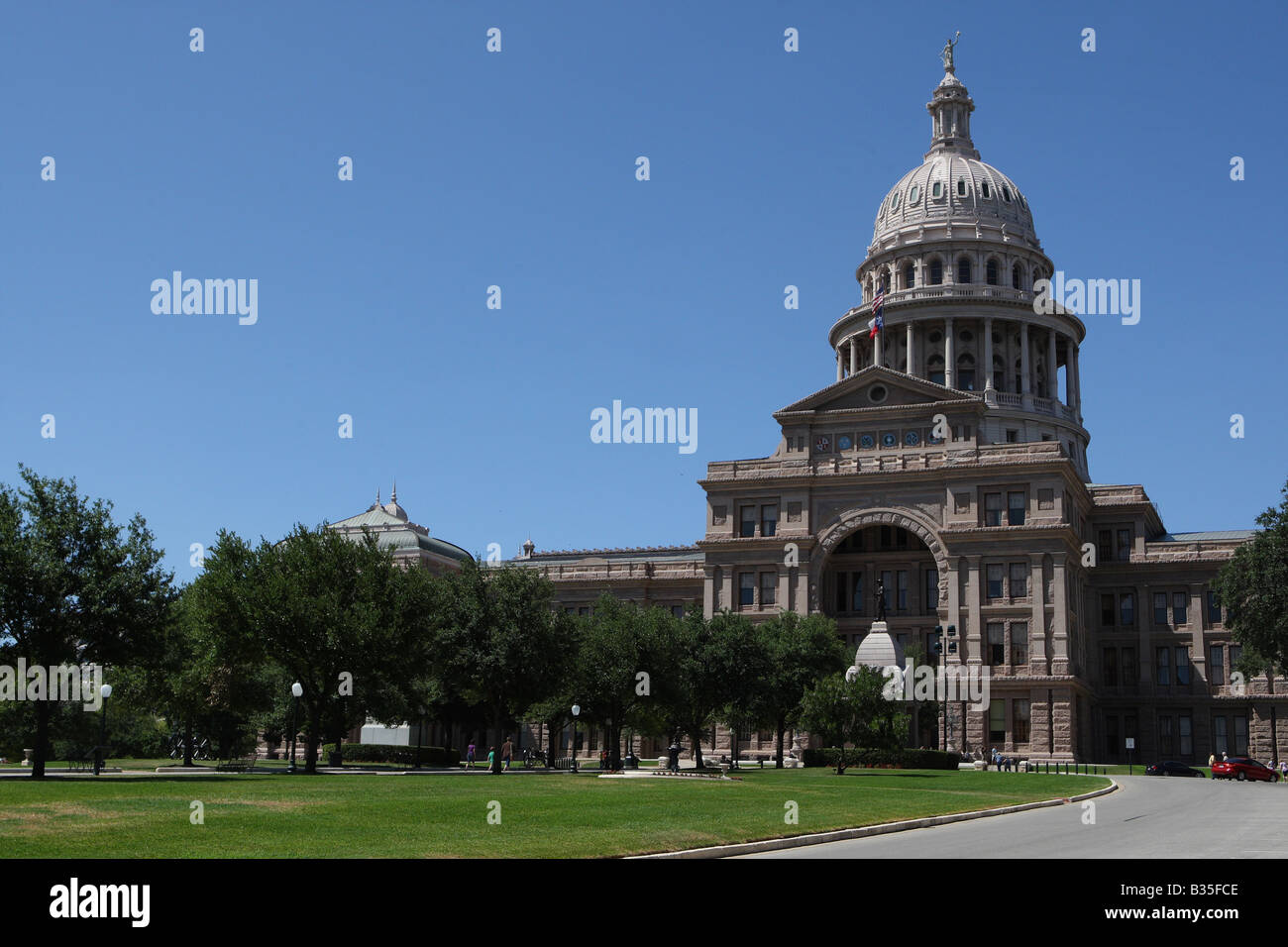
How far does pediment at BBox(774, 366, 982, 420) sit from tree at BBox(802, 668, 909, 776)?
36.3m

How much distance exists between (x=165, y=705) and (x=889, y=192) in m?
90.0

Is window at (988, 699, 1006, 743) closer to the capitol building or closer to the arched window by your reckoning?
the capitol building

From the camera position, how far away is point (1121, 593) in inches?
3996

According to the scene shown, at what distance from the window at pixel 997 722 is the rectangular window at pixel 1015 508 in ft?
40.7

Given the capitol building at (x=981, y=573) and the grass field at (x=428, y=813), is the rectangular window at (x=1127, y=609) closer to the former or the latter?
the capitol building at (x=981, y=573)

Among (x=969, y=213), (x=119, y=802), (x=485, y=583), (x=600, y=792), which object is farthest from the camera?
Answer: (x=969, y=213)

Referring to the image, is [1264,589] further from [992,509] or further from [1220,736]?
[1220,736]

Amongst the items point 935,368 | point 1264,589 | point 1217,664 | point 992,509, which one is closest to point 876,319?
point 935,368

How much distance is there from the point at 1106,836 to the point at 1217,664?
261 ft

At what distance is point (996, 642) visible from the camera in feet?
294

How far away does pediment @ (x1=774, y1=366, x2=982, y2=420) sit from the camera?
96375mm

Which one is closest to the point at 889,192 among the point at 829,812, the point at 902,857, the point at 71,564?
the point at 71,564

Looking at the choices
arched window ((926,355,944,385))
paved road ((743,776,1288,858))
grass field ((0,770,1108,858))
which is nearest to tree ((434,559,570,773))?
grass field ((0,770,1108,858))

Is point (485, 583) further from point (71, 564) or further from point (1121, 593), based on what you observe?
point (1121, 593)
